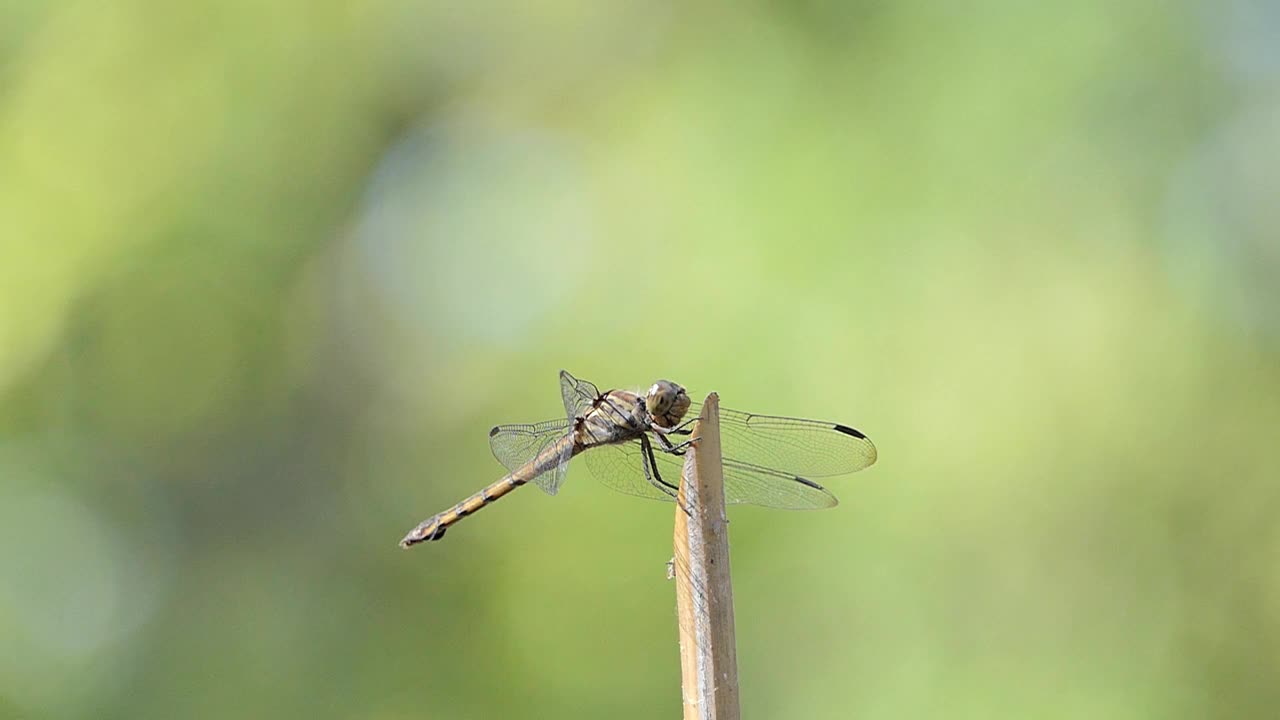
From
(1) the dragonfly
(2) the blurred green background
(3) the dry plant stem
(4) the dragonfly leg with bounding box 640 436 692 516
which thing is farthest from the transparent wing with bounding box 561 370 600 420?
(3) the dry plant stem

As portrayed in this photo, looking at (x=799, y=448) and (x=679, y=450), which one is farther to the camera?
(x=799, y=448)

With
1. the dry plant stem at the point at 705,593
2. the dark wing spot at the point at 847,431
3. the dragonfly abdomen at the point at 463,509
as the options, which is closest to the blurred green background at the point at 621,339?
the dragonfly abdomen at the point at 463,509

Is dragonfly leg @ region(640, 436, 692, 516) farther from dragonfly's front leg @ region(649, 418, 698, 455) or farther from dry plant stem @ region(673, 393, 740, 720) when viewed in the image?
dry plant stem @ region(673, 393, 740, 720)

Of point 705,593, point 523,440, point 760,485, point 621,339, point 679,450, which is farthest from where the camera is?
point 621,339

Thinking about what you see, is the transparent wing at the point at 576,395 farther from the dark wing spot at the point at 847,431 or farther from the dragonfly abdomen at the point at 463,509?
the dark wing spot at the point at 847,431

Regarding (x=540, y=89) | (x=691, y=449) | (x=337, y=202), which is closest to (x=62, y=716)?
(x=337, y=202)

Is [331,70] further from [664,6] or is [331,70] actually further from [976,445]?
[976,445]

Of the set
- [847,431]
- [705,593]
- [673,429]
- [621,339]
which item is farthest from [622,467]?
[621,339]

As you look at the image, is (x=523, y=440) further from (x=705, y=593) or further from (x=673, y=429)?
(x=705, y=593)
